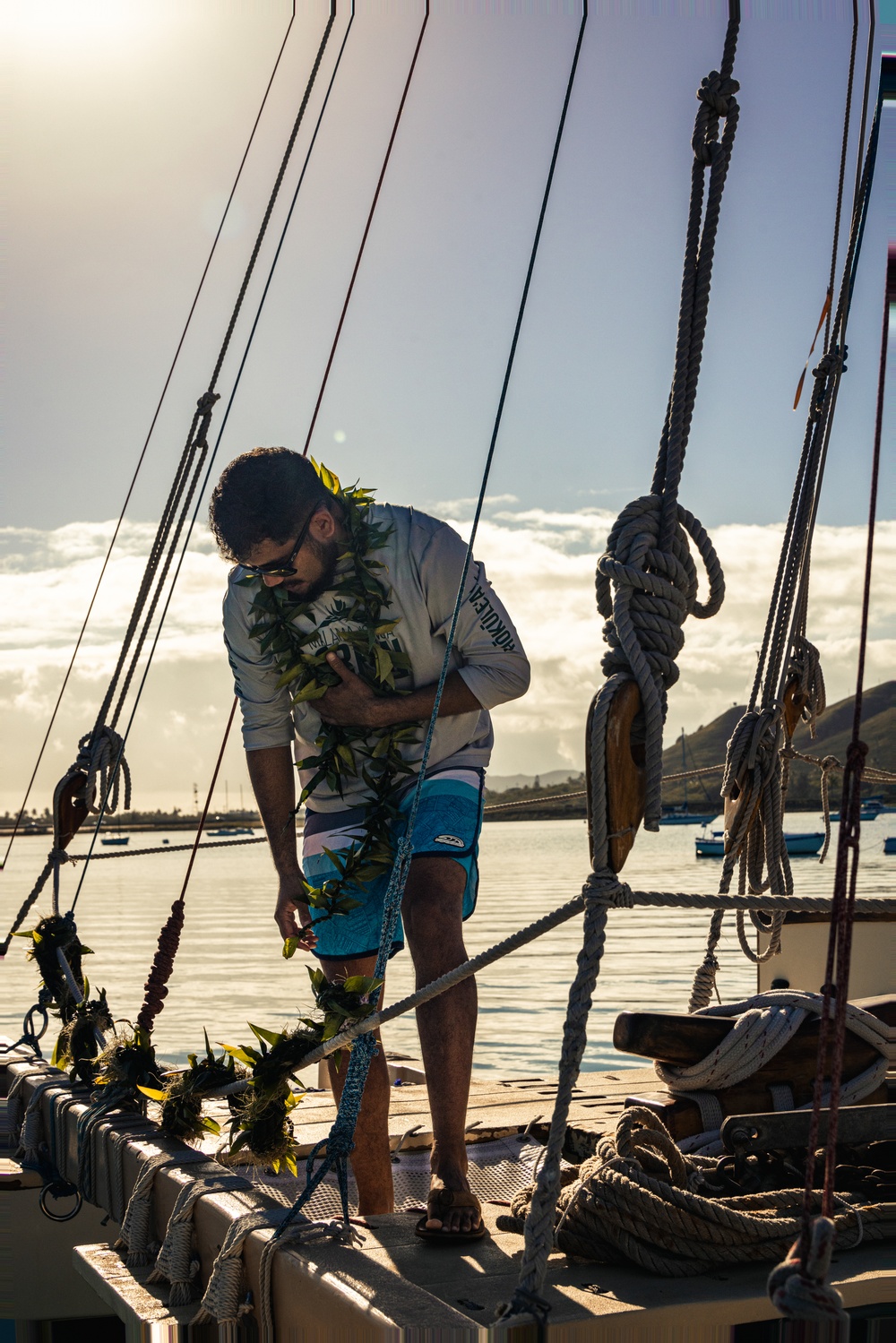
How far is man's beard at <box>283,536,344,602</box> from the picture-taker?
123 inches

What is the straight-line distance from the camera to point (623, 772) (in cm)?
190

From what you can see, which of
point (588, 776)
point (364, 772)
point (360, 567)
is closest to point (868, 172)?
point (360, 567)

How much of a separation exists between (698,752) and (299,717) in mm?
151276

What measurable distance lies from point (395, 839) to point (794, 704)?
243 cm

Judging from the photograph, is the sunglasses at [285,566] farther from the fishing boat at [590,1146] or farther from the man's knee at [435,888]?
the man's knee at [435,888]

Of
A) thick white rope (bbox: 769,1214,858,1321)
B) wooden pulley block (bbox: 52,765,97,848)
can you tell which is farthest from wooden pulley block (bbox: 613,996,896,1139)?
wooden pulley block (bbox: 52,765,97,848)

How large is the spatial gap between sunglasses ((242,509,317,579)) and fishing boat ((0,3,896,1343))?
0.47 metres

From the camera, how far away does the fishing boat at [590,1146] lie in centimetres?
190

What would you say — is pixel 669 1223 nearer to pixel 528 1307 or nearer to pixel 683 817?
pixel 528 1307

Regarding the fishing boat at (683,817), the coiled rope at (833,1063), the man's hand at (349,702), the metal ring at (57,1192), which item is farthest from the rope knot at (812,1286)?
the fishing boat at (683,817)

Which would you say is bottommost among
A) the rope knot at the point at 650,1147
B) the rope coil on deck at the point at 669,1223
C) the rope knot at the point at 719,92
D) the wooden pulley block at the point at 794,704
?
the rope coil on deck at the point at 669,1223

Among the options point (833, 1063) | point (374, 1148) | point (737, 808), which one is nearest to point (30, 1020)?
point (374, 1148)

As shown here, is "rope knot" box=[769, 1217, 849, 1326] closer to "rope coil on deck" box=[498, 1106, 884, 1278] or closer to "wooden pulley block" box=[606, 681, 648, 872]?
"wooden pulley block" box=[606, 681, 648, 872]

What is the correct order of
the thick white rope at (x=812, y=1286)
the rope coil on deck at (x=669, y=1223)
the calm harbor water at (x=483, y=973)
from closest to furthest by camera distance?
the thick white rope at (x=812, y=1286) → the rope coil on deck at (x=669, y=1223) → the calm harbor water at (x=483, y=973)
